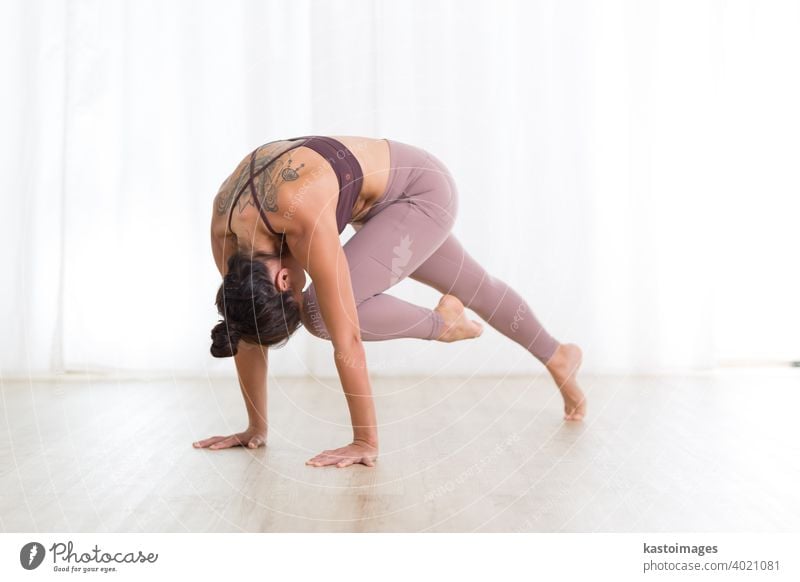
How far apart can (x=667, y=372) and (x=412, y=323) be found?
2.58m

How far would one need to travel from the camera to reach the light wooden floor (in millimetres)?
1953

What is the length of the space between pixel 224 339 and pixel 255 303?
0.18 meters

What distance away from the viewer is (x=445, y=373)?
15.8 ft

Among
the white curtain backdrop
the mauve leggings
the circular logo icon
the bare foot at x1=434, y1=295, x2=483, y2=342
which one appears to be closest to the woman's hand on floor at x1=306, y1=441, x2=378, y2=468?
the mauve leggings

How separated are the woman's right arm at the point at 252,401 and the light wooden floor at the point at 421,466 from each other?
57mm

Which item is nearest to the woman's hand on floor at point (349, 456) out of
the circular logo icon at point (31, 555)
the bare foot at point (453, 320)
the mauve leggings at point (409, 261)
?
the mauve leggings at point (409, 261)

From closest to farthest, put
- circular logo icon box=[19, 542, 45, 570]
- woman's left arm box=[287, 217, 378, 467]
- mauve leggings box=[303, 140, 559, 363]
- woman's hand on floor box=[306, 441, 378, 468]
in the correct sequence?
circular logo icon box=[19, 542, 45, 570] < woman's left arm box=[287, 217, 378, 467] < woman's hand on floor box=[306, 441, 378, 468] < mauve leggings box=[303, 140, 559, 363]

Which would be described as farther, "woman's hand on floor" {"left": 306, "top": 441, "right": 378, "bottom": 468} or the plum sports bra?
the plum sports bra

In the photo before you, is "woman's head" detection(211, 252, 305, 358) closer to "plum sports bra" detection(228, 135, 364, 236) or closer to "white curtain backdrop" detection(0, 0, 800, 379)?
"plum sports bra" detection(228, 135, 364, 236)

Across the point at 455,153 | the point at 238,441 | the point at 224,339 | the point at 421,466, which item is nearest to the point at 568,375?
the point at 421,466

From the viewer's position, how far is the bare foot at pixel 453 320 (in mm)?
2957

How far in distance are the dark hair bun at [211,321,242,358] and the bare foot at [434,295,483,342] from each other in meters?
0.74

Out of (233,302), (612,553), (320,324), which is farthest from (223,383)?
(612,553)

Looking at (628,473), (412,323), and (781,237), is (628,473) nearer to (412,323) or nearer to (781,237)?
(412,323)
